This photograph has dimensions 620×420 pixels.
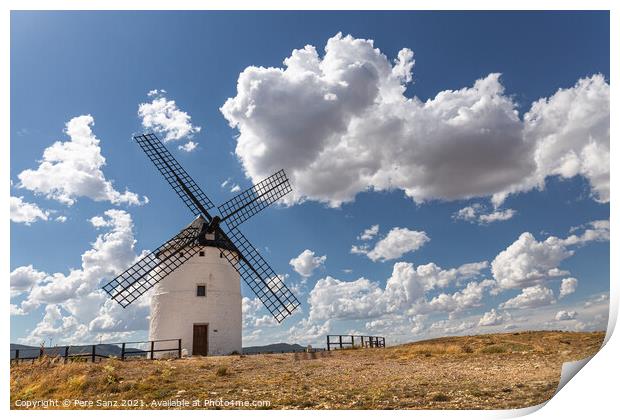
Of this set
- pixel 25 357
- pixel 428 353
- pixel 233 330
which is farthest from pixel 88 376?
pixel 428 353

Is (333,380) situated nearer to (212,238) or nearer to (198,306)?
(198,306)

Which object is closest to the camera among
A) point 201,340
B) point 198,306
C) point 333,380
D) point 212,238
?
point 333,380

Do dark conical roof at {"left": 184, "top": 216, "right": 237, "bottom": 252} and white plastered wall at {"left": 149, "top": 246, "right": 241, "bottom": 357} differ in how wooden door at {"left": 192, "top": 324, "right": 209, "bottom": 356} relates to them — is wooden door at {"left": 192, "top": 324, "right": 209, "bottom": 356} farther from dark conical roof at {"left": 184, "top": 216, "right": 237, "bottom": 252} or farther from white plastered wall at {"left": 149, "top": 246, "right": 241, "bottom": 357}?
dark conical roof at {"left": 184, "top": 216, "right": 237, "bottom": 252}

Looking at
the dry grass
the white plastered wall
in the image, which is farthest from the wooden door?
the dry grass

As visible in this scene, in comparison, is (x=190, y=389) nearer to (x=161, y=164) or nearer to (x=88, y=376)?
(x=88, y=376)

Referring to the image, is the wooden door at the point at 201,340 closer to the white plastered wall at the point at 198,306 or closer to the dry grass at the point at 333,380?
the white plastered wall at the point at 198,306

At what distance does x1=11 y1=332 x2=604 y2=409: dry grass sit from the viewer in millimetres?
11633

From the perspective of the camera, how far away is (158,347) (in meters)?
24.6

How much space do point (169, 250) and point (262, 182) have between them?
7.19 m

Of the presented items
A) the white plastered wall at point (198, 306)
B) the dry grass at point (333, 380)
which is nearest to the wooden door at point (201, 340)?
the white plastered wall at point (198, 306)

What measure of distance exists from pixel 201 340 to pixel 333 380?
492 inches

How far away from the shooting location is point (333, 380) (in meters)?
14.5

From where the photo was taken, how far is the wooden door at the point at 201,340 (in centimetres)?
2472

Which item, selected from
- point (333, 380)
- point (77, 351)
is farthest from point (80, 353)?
point (333, 380)
